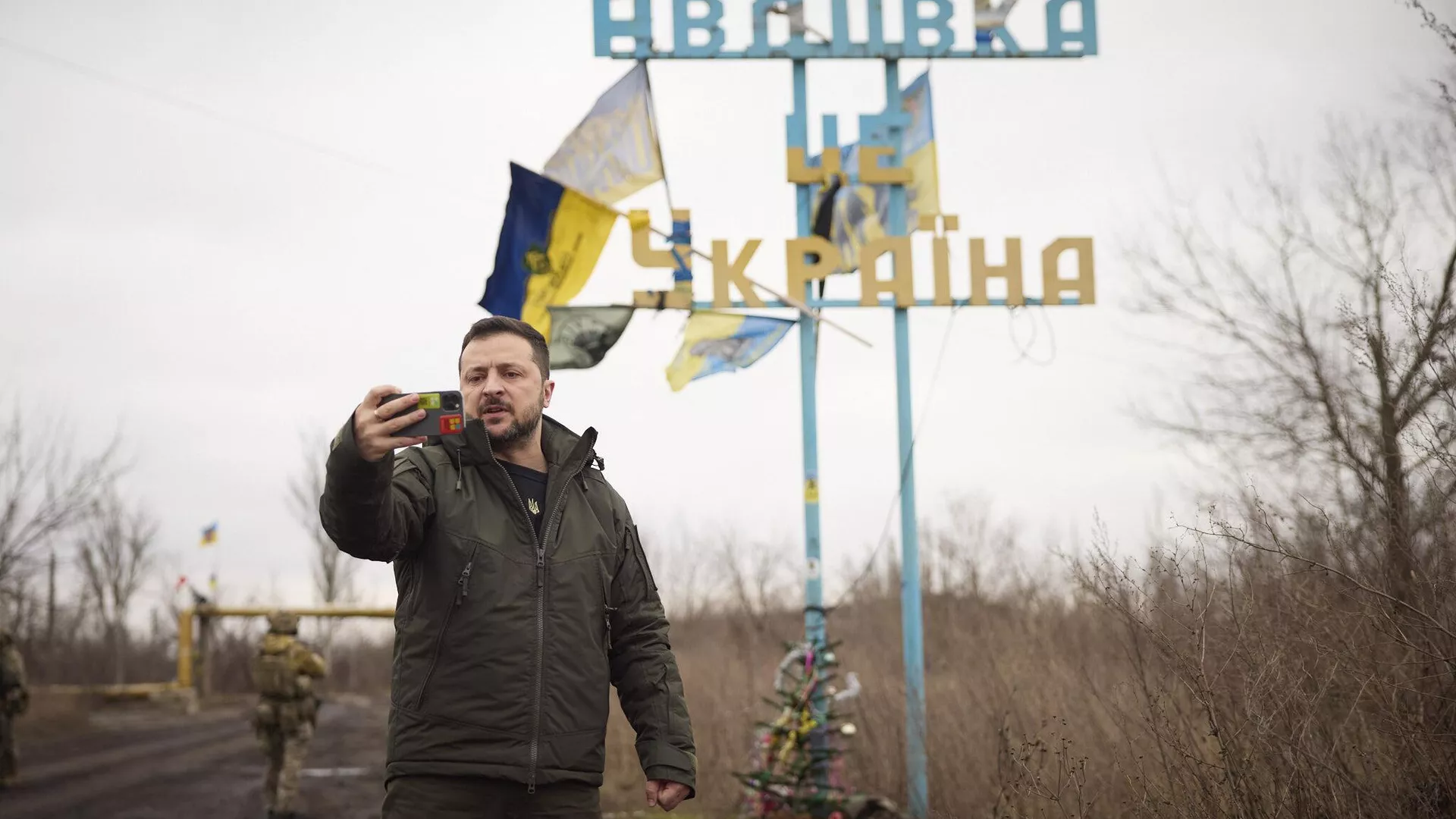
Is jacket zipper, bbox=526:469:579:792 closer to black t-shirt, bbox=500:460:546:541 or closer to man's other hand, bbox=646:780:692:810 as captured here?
black t-shirt, bbox=500:460:546:541

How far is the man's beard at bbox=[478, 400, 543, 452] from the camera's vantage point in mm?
3684

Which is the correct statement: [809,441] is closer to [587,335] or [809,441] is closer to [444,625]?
[587,335]

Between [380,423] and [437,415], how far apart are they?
17 cm

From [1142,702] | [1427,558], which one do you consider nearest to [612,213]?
[1142,702]

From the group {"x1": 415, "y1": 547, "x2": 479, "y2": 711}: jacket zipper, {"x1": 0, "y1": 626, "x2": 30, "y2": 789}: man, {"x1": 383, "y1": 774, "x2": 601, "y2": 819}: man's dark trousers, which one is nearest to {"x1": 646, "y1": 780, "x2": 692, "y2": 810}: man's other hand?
{"x1": 383, "y1": 774, "x2": 601, "y2": 819}: man's dark trousers

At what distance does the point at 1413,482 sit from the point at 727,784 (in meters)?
7.52

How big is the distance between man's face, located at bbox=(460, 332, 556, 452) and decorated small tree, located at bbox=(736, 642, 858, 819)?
22.2 ft

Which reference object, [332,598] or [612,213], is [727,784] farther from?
[332,598]

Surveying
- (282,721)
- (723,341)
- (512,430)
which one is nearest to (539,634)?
(512,430)

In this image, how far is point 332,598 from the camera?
48.8 m

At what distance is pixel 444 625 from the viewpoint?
341 cm

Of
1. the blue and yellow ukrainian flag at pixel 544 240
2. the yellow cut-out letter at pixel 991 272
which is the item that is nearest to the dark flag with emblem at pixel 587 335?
the blue and yellow ukrainian flag at pixel 544 240

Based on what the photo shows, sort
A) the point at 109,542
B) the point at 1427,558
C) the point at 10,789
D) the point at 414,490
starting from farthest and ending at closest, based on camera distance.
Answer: the point at 109,542 → the point at 10,789 → the point at 1427,558 → the point at 414,490

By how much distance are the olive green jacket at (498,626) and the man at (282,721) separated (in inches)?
348
